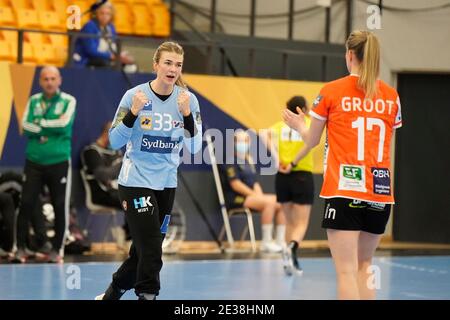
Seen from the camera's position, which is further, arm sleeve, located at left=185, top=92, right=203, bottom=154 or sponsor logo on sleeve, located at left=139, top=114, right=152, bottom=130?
arm sleeve, located at left=185, top=92, right=203, bottom=154

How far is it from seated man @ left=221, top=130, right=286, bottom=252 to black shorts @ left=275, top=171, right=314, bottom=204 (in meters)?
2.30

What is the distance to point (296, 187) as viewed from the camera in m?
12.3

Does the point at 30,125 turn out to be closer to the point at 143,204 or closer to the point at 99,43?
the point at 99,43

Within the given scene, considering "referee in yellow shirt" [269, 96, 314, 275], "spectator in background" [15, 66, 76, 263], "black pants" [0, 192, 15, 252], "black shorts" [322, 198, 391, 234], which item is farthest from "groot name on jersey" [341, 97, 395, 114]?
"black pants" [0, 192, 15, 252]

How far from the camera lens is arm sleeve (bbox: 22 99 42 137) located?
12.3m

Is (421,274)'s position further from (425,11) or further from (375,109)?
(375,109)

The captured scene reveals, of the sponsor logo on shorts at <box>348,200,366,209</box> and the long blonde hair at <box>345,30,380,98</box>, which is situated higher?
the long blonde hair at <box>345,30,380,98</box>

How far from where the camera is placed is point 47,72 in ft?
39.9

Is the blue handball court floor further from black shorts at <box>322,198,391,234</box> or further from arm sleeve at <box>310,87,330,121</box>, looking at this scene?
arm sleeve at <box>310,87,330,121</box>

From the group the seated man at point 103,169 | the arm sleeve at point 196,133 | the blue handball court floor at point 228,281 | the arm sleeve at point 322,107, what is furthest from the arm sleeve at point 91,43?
the arm sleeve at point 322,107

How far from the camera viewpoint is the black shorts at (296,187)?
40.2 feet

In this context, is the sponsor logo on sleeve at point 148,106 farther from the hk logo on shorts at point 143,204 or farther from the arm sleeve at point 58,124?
the arm sleeve at point 58,124

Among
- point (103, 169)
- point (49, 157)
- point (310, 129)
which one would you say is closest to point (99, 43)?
point (103, 169)

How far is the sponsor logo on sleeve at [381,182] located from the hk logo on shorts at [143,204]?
5.41ft
